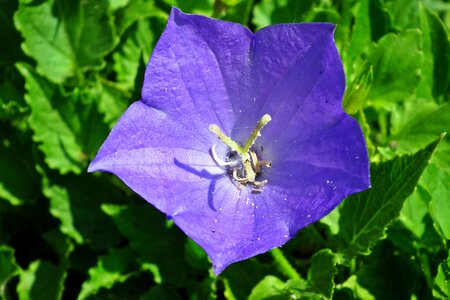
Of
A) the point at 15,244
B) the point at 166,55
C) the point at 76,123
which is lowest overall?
the point at 15,244

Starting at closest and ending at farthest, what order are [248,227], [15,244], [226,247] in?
[226,247] → [248,227] → [15,244]

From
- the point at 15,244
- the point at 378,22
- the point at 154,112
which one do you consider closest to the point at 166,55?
the point at 154,112

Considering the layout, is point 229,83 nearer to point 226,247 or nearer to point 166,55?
point 166,55

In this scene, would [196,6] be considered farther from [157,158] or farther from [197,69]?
[157,158]

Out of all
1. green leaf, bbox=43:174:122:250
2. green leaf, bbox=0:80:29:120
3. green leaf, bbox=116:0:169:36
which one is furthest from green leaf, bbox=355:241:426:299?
green leaf, bbox=0:80:29:120

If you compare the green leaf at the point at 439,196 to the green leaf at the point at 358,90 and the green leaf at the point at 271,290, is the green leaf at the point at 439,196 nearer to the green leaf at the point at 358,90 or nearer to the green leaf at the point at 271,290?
the green leaf at the point at 358,90

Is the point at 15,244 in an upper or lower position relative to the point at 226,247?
lower

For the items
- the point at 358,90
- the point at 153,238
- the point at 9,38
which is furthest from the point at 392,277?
the point at 9,38
